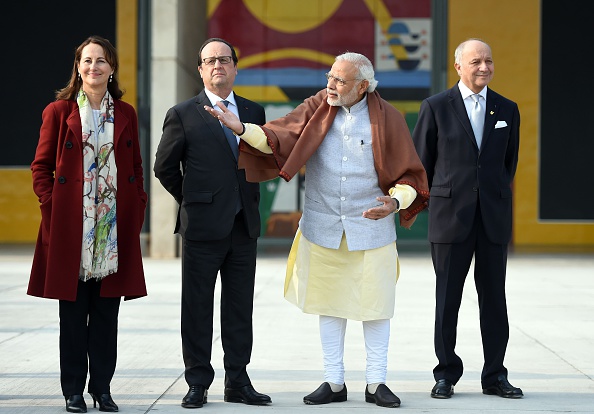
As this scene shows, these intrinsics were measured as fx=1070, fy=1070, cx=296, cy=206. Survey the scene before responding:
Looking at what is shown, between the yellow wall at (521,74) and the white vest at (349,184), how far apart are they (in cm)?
1832

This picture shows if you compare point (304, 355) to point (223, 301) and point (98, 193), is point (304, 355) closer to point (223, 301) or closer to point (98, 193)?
point (223, 301)

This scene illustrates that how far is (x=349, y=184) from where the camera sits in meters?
6.11

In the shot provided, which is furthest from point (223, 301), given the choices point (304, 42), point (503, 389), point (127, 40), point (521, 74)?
point (521, 74)

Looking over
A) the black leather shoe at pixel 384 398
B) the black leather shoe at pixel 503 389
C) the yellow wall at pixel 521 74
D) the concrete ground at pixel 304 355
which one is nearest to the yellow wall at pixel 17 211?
the yellow wall at pixel 521 74

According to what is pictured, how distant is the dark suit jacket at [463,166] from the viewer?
655cm

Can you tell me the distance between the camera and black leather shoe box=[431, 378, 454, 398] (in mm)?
6336

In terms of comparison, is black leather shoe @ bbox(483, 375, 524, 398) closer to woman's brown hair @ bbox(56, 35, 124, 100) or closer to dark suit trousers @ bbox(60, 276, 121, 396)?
dark suit trousers @ bbox(60, 276, 121, 396)

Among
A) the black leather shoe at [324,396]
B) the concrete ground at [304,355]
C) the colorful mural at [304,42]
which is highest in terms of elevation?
the colorful mural at [304,42]

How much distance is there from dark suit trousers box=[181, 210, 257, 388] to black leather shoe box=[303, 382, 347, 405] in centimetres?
38

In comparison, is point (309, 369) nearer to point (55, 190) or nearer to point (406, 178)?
point (406, 178)

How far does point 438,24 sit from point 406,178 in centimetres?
1472

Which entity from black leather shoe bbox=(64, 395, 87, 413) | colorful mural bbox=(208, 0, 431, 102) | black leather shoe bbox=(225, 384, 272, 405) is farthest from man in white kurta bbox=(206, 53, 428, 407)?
colorful mural bbox=(208, 0, 431, 102)

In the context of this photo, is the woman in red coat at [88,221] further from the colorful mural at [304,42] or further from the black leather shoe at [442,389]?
the colorful mural at [304,42]

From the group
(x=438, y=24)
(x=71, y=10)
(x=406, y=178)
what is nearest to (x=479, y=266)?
(x=406, y=178)
